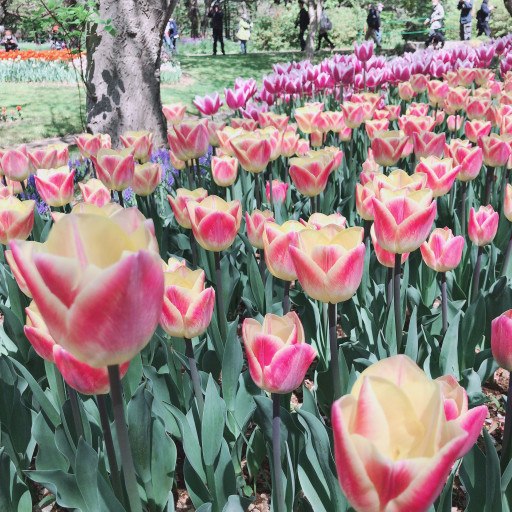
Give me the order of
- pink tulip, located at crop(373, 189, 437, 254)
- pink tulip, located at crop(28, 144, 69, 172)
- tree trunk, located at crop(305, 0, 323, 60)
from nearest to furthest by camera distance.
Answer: pink tulip, located at crop(373, 189, 437, 254) < pink tulip, located at crop(28, 144, 69, 172) < tree trunk, located at crop(305, 0, 323, 60)

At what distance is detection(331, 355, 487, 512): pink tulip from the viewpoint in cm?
55

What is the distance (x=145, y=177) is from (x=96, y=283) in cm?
187

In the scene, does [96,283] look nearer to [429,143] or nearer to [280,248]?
[280,248]

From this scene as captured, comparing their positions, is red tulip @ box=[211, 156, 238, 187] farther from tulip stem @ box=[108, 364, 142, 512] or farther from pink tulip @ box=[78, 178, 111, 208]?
tulip stem @ box=[108, 364, 142, 512]

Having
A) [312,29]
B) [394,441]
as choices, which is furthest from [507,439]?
[312,29]

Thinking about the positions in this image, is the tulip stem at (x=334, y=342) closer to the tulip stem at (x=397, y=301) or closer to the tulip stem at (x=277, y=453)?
the tulip stem at (x=277, y=453)

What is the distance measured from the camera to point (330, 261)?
3.41 feet

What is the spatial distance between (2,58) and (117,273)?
16.0 m

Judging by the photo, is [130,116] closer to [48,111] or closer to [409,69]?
[409,69]

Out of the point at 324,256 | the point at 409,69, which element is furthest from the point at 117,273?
the point at 409,69

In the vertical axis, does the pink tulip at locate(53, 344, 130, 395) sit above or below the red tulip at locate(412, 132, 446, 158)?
below

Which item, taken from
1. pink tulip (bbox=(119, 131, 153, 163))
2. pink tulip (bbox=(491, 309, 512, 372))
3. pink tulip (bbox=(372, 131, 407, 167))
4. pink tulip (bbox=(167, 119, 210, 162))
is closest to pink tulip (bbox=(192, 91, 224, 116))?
pink tulip (bbox=(119, 131, 153, 163))

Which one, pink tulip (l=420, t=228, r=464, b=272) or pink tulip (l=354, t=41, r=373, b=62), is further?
pink tulip (l=354, t=41, r=373, b=62)

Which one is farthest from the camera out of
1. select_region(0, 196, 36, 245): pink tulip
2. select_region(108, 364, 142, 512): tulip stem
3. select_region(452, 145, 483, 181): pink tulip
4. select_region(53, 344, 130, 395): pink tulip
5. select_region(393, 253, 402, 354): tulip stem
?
select_region(452, 145, 483, 181): pink tulip
